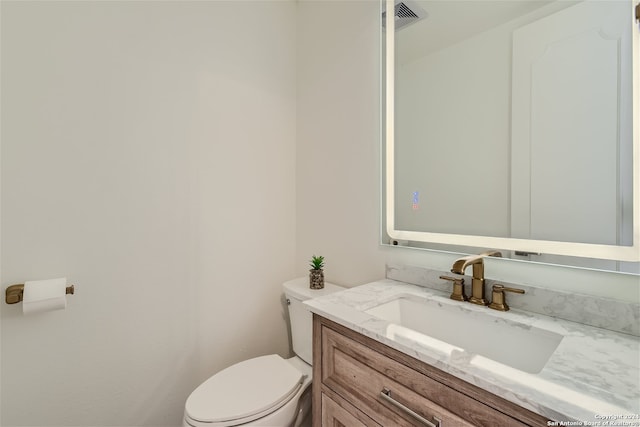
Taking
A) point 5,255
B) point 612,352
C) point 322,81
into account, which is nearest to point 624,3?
point 612,352

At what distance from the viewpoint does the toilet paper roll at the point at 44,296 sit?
905 millimetres

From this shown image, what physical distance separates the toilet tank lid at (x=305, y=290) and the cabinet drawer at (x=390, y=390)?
459 millimetres

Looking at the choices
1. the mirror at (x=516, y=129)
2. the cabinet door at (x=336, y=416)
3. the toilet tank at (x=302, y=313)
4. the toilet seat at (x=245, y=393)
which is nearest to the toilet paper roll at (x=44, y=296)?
the toilet seat at (x=245, y=393)

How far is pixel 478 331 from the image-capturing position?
816mm

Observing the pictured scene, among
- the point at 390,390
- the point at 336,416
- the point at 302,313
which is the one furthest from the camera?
the point at 302,313

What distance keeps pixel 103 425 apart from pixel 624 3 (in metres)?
2.26

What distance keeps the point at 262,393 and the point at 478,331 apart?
81cm

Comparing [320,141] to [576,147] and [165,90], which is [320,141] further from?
[576,147]

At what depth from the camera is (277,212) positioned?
1.65 meters

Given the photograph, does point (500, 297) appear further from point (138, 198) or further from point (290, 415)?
point (138, 198)

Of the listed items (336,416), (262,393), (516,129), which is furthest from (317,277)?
(516,129)

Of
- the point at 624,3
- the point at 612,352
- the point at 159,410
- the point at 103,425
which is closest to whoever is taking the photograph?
the point at 612,352

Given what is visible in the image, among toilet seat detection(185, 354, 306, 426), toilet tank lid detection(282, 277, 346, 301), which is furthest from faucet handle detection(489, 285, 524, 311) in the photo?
toilet seat detection(185, 354, 306, 426)

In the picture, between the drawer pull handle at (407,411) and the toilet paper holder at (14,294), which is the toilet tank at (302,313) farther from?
the toilet paper holder at (14,294)
